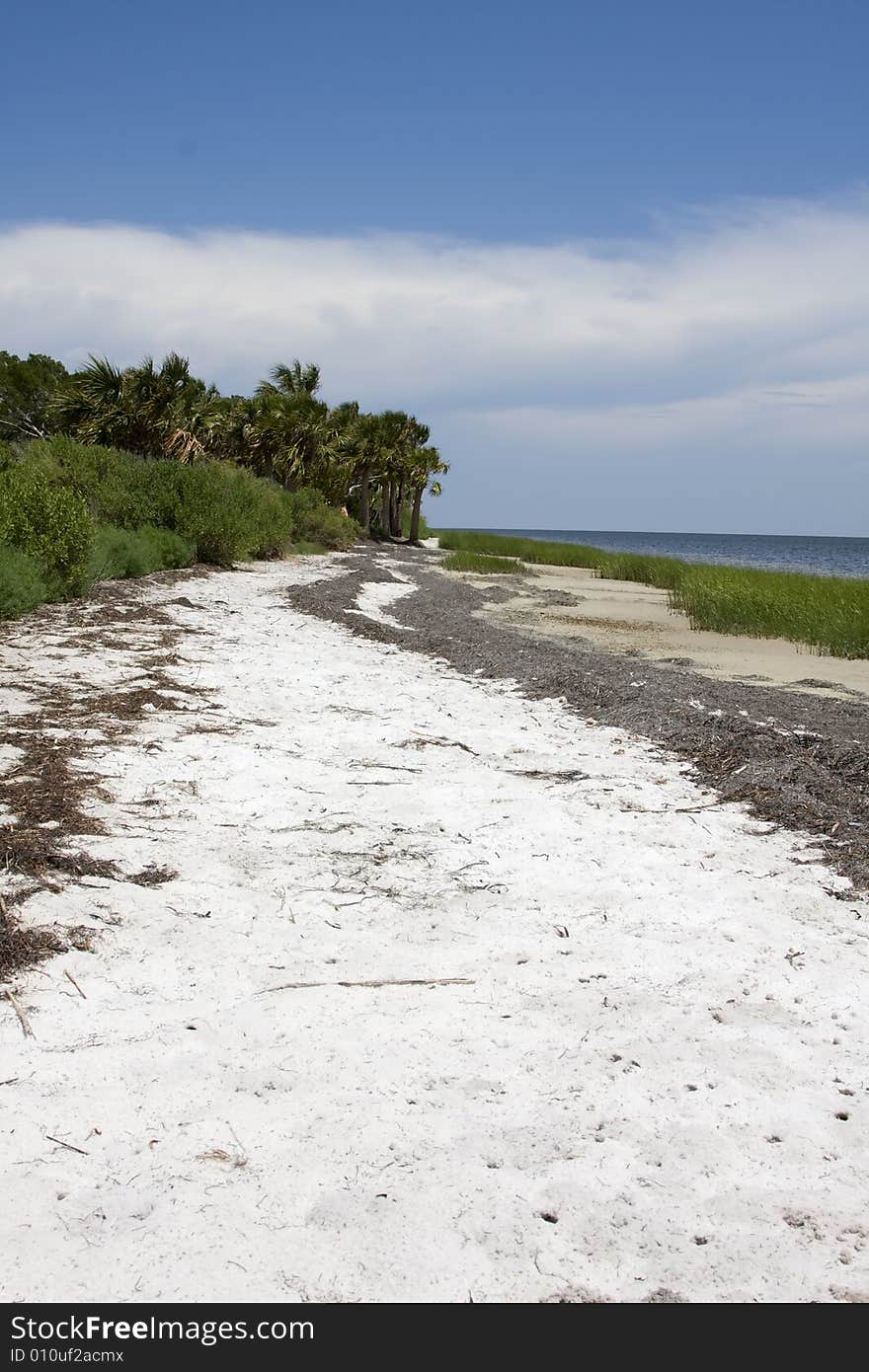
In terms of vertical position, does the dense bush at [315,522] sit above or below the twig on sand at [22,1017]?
above

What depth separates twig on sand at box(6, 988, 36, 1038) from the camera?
10.8 feet

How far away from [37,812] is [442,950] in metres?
2.40

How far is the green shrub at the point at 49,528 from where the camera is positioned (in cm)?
1318

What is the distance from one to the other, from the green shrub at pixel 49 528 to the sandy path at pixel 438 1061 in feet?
27.0

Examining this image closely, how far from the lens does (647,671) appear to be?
12.5 metres

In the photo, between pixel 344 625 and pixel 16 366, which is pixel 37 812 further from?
pixel 16 366

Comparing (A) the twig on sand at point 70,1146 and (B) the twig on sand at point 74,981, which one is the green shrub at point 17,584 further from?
(A) the twig on sand at point 70,1146

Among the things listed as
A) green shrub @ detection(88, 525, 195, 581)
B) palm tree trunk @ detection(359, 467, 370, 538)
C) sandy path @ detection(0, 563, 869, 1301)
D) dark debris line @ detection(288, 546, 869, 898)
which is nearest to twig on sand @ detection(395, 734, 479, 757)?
sandy path @ detection(0, 563, 869, 1301)

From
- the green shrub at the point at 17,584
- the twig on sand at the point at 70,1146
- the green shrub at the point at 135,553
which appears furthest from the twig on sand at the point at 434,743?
the green shrub at the point at 135,553

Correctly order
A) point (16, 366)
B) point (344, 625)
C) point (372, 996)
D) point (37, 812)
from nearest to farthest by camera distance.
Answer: point (372, 996), point (37, 812), point (344, 625), point (16, 366)

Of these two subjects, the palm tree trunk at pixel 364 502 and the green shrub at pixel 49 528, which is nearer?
the green shrub at pixel 49 528

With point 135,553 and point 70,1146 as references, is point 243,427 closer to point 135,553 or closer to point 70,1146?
point 135,553

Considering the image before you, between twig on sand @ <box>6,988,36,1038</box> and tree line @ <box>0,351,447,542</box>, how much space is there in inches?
1145
